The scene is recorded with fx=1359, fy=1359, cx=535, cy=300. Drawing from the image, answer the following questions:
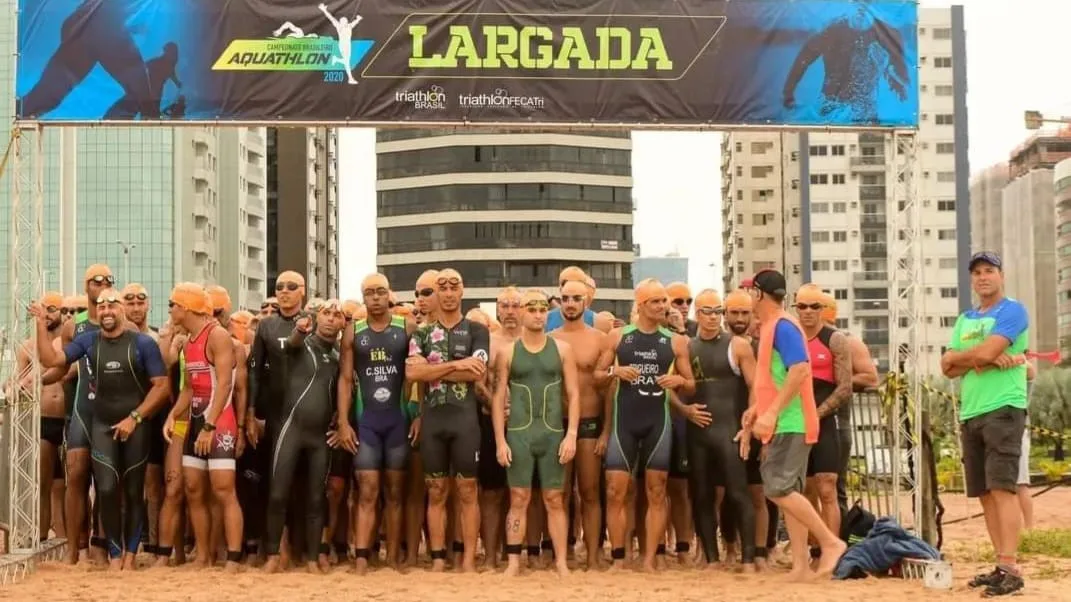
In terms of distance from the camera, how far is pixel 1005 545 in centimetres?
907

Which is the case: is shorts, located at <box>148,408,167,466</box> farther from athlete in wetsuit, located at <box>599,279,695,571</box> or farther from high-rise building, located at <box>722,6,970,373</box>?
high-rise building, located at <box>722,6,970,373</box>

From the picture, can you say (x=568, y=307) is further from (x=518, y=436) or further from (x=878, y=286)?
(x=878, y=286)

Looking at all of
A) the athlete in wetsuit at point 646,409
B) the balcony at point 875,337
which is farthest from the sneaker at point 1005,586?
the balcony at point 875,337

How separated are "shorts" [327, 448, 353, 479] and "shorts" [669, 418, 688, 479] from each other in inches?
100

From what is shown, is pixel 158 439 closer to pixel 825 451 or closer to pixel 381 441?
pixel 381 441

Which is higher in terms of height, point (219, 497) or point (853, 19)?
point (853, 19)

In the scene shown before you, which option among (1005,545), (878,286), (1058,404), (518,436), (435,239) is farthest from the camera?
(878,286)

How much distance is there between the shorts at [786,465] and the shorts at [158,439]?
4.78 metres

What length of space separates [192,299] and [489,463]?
2.64 metres

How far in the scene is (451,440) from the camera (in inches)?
406

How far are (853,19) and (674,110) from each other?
175cm

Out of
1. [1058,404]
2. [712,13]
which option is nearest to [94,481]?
[712,13]

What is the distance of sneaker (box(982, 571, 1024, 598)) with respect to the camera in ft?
29.4

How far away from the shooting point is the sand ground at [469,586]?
907 centimetres
